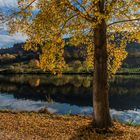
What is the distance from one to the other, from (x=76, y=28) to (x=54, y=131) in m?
6.65

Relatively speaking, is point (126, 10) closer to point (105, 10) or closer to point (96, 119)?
point (105, 10)

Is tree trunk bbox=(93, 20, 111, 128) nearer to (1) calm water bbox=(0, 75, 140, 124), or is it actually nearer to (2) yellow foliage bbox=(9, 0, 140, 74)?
(2) yellow foliage bbox=(9, 0, 140, 74)

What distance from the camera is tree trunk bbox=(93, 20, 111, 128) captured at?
22984 millimetres

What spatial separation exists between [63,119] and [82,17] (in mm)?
9104

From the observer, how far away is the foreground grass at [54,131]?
69.6 ft

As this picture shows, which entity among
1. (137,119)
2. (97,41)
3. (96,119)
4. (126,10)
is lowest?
(137,119)

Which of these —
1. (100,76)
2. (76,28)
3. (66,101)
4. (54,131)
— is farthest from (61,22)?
(66,101)

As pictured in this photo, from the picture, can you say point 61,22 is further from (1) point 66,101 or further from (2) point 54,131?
(1) point 66,101

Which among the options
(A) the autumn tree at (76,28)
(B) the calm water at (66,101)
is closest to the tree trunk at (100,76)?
(A) the autumn tree at (76,28)

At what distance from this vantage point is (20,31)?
23812 millimetres

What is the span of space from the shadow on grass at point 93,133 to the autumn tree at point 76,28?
511mm

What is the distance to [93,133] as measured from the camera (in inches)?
875

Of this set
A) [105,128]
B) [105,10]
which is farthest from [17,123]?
[105,10]

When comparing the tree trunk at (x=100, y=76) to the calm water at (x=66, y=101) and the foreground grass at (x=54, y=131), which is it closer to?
the foreground grass at (x=54, y=131)
